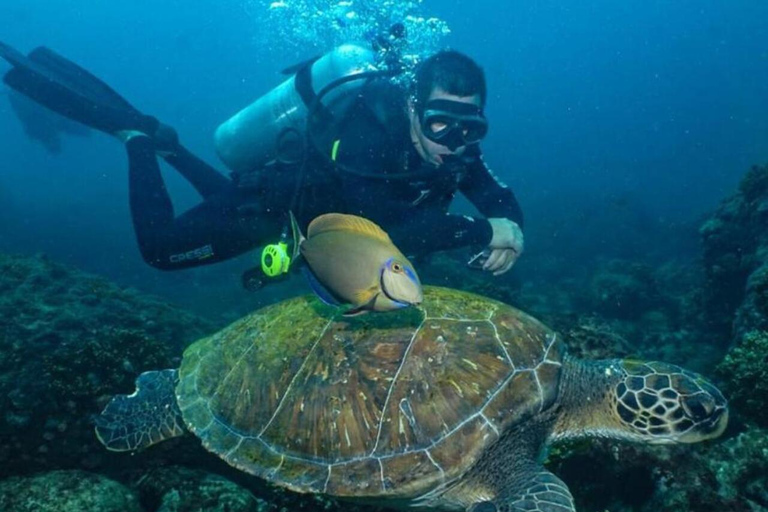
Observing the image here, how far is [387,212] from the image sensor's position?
4.07m

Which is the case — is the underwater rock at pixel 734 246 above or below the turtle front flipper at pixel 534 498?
below

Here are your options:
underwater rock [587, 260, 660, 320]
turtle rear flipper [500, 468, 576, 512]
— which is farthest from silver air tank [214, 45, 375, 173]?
underwater rock [587, 260, 660, 320]

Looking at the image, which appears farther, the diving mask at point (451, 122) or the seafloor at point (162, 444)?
the diving mask at point (451, 122)

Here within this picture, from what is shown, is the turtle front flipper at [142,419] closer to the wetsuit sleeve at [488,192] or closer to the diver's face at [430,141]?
the diver's face at [430,141]

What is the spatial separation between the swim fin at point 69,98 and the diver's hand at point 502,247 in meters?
5.97

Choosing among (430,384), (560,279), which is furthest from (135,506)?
(560,279)

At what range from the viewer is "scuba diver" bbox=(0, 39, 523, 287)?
13.5ft

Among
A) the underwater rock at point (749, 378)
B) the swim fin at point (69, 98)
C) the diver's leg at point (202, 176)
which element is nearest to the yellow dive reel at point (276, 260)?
the diver's leg at point (202, 176)

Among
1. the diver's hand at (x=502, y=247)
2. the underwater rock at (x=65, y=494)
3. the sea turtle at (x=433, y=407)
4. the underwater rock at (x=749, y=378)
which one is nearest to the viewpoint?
the sea turtle at (x=433, y=407)

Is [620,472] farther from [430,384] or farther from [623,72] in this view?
[623,72]

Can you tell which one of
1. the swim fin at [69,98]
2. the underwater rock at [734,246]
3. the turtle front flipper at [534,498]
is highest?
the swim fin at [69,98]

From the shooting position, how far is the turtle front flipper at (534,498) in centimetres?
237

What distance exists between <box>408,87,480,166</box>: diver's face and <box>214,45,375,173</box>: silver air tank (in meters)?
1.83

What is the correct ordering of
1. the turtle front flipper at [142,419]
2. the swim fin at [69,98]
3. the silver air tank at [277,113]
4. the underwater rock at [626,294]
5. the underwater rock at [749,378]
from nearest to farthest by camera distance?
the turtle front flipper at [142,419], the underwater rock at [749,378], the silver air tank at [277,113], the swim fin at [69,98], the underwater rock at [626,294]
